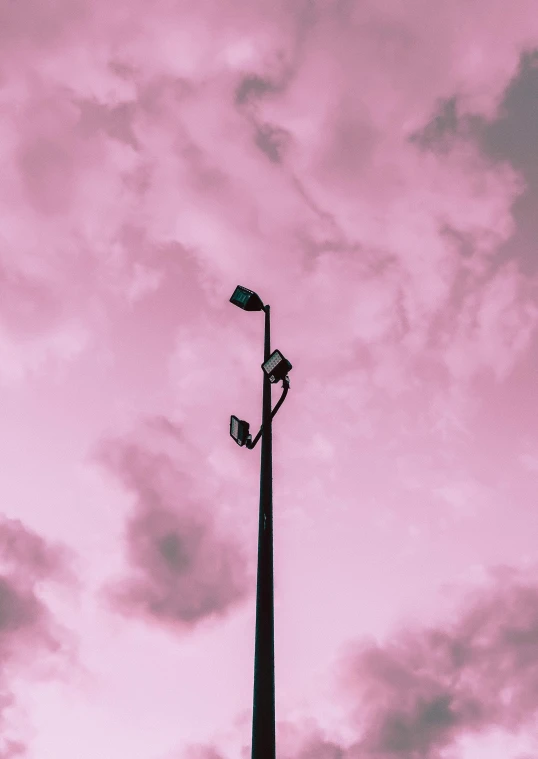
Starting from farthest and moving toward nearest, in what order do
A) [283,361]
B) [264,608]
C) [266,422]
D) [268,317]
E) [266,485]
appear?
1. [268,317]
2. [283,361]
3. [266,422]
4. [266,485]
5. [264,608]

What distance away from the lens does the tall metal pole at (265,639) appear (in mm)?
4656

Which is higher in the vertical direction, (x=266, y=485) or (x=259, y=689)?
(x=266, y=485)

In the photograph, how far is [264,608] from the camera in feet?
18.0

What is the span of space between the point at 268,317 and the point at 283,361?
1.63 meters

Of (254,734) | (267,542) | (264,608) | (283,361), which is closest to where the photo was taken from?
(254,734)

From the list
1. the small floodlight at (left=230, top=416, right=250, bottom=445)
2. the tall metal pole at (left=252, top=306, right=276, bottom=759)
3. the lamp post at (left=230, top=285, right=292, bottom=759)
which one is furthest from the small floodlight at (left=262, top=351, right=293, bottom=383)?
the tall metal pole at (left=252, top=306, right=276, bottom=759)

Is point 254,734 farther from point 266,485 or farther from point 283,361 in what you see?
point 283,361

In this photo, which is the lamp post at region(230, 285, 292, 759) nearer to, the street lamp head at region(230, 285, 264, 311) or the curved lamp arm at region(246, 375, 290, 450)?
the curved lamp arm at region(246, 375, 290, 450)

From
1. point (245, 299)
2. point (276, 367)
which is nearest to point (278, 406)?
point (276, 367)

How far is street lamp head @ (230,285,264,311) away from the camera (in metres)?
9.71

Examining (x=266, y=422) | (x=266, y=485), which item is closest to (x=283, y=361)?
(x=266, y=422)

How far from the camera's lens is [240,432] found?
27.9 feet

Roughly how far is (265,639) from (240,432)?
12.2 ft

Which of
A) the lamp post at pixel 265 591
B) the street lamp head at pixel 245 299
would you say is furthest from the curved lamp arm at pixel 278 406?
the street lamp head at pixel 245 299
